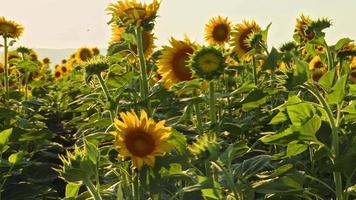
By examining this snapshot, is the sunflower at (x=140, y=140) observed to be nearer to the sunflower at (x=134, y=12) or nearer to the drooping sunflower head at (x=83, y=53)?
the sunflower at (x=134, y=12)

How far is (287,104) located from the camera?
95.5 inches

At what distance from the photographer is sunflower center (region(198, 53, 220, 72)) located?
293 cm

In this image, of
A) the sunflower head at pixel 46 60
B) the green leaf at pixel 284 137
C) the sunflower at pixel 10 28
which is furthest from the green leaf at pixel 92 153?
the sunflower head at pixel 46 60

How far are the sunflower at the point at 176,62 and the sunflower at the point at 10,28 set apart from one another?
3.99 m

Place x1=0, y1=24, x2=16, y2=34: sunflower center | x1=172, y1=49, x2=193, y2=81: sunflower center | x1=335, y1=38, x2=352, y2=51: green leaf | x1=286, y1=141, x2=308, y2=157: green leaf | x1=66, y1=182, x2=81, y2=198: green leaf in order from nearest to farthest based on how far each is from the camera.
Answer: x1=286, y1=141, x2=308, y2=157: green leaf < x1=66, y1=182, x2=81, y2=198: green leaf < x1=172, y1=49, x2=193, y2=81: sunflower center < x1=335, y1=38, x2=352, y2=51: green leaf < x1=0, y1=24, x2=16, y2=34: sunflower center

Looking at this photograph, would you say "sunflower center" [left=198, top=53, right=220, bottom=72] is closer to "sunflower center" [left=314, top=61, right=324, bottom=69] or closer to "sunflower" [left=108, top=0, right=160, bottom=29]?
"sunflower" [left=108, top=0, right=160, bottom=29]

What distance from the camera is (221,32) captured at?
614cm

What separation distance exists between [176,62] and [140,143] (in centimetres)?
100

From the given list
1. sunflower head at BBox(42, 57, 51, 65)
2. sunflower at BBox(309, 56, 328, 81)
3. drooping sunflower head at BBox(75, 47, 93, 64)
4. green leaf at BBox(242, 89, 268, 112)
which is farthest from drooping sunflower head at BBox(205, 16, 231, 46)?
sunflower head at BBox(42, 57, 51, 65)

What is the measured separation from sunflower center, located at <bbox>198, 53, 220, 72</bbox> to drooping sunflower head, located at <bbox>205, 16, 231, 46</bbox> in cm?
318

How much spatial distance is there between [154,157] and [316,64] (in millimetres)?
2944

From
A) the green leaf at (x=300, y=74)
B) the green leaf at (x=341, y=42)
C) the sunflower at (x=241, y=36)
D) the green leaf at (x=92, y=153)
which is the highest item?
the sunflower at (x=241, y=36)

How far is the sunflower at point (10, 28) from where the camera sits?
7005 mm

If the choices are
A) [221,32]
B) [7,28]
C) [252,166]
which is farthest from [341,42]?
[7,28]
